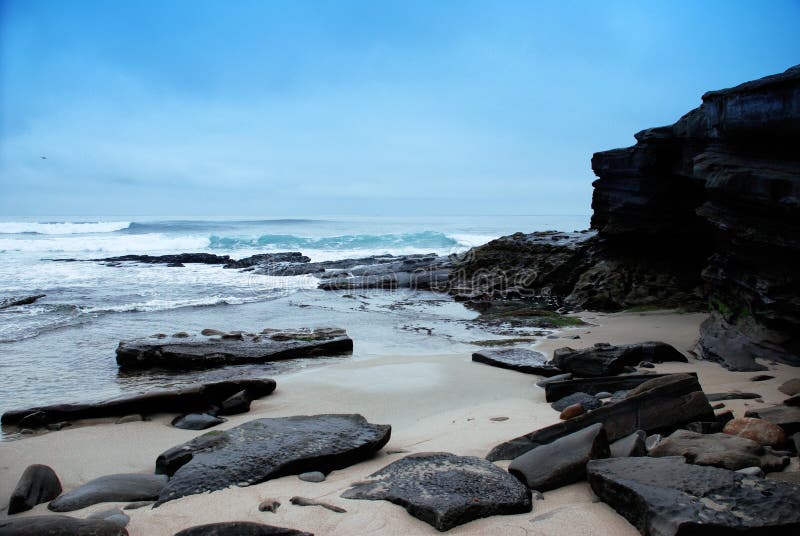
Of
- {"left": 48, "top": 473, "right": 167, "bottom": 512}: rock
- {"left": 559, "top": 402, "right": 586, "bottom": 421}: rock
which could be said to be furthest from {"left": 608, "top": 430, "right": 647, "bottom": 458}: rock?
{"left": 48, "top": 473, "right": 167, "bottom": 512}: rock

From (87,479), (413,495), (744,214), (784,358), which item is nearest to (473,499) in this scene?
(413,495)

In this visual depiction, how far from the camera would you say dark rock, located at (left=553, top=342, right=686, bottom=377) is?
617 centimetres

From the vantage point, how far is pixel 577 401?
5.09m

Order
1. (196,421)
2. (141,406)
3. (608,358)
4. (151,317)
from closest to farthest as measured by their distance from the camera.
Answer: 1. (196,421)
2. (141,406)
3. (608,358)
4. (151,317)

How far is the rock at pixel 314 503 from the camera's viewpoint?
2.78 m

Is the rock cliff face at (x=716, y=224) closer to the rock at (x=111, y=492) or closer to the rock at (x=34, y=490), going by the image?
the rock at (x=111, y=492)

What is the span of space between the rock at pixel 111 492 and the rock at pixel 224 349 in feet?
14.3

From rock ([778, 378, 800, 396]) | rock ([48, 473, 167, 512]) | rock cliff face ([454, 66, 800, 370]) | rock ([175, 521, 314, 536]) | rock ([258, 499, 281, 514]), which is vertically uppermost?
rock cliff face ([454, 66, 800, 370])

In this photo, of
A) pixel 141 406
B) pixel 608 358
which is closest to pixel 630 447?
pixel 608 358

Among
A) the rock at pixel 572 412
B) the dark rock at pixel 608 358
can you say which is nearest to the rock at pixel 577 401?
the rock at pixel 572 412

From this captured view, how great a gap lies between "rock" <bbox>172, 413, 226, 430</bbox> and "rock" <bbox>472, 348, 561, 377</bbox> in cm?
342

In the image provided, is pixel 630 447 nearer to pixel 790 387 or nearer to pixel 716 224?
pixel 790 387

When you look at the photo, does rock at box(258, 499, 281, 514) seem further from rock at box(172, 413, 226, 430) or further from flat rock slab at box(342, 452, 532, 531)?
rock at box(172, 413, 226, 430)

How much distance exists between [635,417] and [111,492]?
10.4ft
